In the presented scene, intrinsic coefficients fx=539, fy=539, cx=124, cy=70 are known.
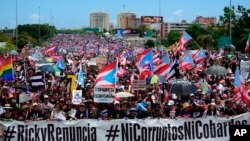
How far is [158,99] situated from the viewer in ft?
54.6

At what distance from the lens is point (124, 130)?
11586 mm

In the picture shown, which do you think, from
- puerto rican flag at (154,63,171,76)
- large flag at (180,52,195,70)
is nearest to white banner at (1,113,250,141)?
puerto rican flag at (154,63,171,76)

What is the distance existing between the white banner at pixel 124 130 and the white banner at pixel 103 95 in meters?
1.75

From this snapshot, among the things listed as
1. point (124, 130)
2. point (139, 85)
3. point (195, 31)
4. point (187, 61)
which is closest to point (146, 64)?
point (139, 85)

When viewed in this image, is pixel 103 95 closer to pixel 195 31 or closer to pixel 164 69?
pixel 164 69

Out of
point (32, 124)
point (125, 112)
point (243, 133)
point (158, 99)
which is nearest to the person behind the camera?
point (243, 133)

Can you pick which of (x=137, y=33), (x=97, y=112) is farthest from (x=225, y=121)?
(x=137, y=33)

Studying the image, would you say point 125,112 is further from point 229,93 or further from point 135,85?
point 229,93

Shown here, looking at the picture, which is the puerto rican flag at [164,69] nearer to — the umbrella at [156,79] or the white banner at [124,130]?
the umbrella at [156,79]

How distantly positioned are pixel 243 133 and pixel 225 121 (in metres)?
3.58

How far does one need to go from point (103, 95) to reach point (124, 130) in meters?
2.03

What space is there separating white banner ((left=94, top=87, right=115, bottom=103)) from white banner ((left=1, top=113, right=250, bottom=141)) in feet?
5.75

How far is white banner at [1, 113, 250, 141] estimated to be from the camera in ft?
37.4

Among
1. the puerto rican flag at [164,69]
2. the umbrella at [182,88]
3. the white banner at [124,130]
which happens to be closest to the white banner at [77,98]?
the white banner at [124,130]
